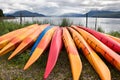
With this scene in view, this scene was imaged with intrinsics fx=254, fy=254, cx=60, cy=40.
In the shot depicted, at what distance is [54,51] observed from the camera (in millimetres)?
4945

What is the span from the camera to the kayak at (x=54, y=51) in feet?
14.1

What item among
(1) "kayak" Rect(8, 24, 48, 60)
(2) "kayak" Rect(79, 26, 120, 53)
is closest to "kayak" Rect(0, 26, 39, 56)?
(1) "kayak" Rect(8, 24, 48, 60)

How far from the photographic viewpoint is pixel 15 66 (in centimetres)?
490

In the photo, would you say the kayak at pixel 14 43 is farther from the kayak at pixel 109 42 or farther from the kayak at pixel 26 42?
the kayak at pixel 109 42

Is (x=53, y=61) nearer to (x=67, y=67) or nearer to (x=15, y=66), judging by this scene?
(x=67, y=67)

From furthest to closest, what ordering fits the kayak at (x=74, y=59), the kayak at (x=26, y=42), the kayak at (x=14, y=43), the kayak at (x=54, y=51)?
the kayak at (x=14, y=43) < the kayak at (x=26, y=42) < the kayak at (x=54, y=51) < the kayak at (x=74, y=59)

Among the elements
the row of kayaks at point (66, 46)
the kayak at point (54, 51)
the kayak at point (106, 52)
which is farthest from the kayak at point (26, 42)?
the kayak at point (106, 52)

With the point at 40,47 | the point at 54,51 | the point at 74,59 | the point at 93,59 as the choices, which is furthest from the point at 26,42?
the point at 93,59

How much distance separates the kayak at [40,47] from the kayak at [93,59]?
24.6 inches

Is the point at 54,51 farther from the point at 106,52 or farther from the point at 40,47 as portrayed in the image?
the point at 106,52

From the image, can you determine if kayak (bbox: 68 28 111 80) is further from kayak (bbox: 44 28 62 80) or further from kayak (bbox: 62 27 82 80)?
kayak (bbox: 44 28 62 80)

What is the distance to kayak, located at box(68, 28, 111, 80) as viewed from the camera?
4.21m

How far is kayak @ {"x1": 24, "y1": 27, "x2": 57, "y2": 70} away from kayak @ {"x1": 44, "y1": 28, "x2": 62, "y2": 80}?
0.13 metres

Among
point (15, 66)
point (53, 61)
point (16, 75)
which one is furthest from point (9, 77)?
point (53, 61)
